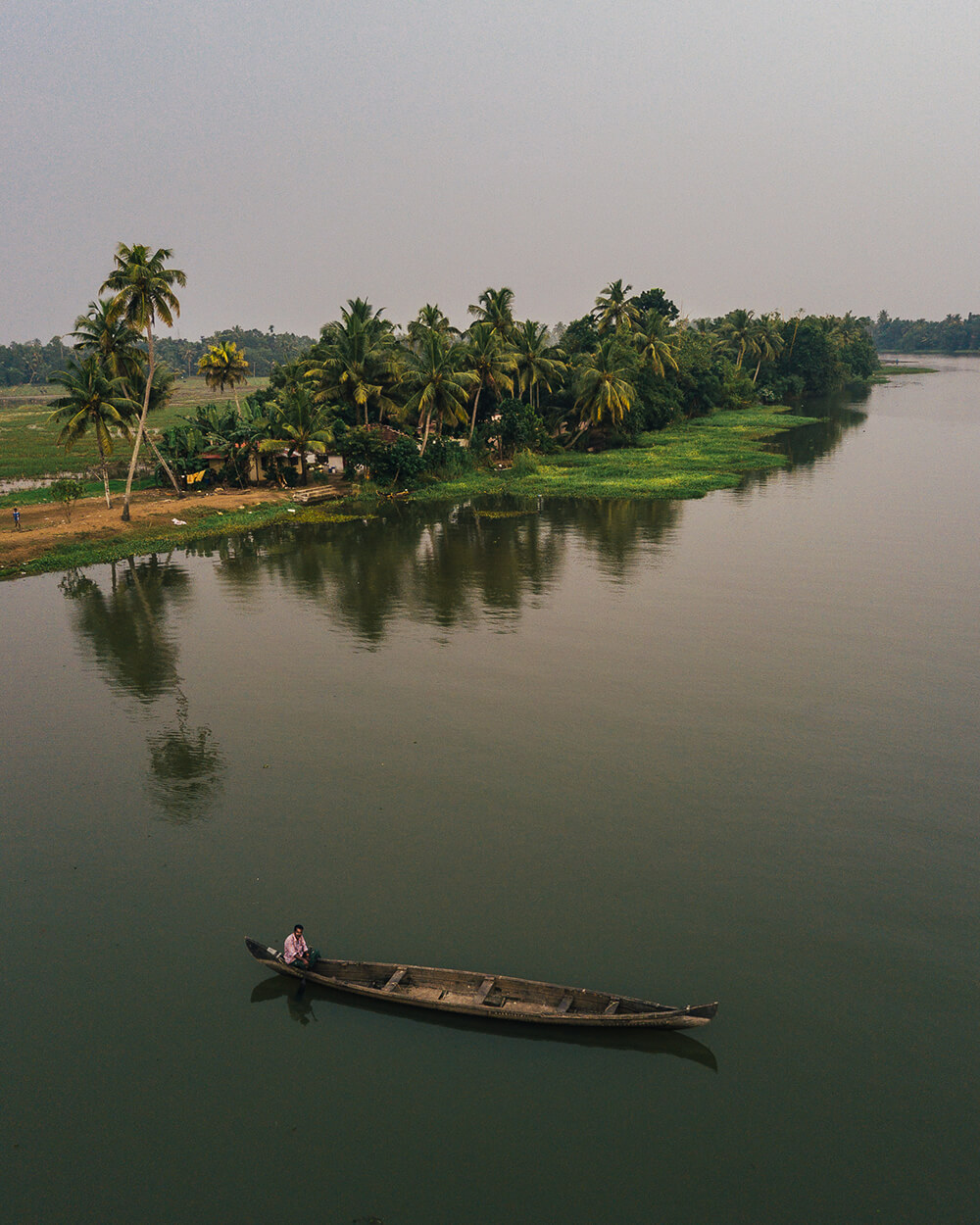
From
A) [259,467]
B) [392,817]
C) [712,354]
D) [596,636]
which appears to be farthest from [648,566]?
[712,354]

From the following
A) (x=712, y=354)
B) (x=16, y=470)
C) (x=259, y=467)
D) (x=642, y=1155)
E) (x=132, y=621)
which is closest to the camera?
(x=642, y=1155)

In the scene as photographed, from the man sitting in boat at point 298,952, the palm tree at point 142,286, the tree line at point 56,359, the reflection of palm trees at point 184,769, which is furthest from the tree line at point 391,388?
the tree line at point 56,359

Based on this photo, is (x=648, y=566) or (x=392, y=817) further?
(x=648, y=566)

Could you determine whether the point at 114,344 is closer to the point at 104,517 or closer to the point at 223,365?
the point at 104,517

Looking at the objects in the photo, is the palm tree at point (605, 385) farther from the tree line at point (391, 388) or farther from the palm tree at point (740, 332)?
the palm tree at point (740, 332)

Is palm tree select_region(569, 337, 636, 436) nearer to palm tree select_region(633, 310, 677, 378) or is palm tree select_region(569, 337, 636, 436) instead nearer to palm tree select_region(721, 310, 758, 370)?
palm tree select_region(633, 310, 677, 378)

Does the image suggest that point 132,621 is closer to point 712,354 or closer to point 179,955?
point 179,955
